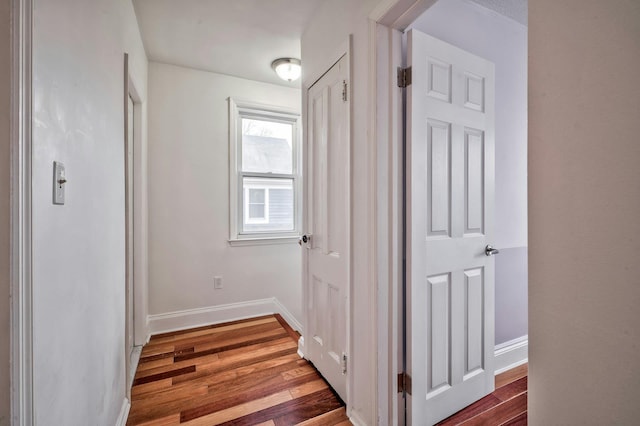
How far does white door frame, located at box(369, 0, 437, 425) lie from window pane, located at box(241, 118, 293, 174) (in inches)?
75.1

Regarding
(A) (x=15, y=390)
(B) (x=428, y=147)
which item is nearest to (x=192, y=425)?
(A) (x=15, y=390)

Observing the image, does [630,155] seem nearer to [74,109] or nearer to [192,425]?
[74,109]

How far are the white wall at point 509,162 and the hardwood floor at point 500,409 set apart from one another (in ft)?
1.01

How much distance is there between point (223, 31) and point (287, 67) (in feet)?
2.03

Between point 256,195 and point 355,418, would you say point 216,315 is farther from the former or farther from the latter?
point 355,418

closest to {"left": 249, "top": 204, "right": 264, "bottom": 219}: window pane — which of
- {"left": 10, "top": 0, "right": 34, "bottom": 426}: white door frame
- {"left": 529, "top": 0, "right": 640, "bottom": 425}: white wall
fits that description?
{"left": 10, "top": 0, "right": 34, "bottom": 426}: white door frame

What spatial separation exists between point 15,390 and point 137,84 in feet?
6.72

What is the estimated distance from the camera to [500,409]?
1557 mm

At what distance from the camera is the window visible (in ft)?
9.35

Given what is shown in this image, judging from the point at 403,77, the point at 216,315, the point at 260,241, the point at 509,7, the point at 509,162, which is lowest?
the point at 216,315

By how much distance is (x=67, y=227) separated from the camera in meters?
0.89

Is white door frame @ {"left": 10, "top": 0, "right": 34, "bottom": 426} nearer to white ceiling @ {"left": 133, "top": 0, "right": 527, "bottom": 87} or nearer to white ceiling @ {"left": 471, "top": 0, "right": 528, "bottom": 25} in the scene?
white ceiling @ {"left": 133, "top": 0, "right": 527, "bottom": 87}

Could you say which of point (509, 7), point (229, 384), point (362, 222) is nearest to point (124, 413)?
point (229, 384)

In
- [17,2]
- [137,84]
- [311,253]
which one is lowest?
[311,253]
